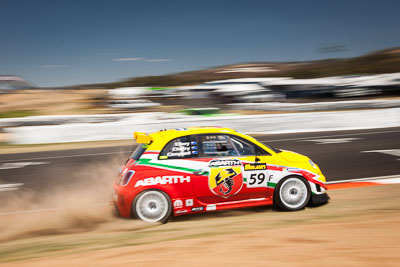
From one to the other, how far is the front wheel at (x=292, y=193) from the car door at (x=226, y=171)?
0.88 feet

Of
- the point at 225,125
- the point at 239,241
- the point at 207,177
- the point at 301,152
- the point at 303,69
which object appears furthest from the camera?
the point at 303,69

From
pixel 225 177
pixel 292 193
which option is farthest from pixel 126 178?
pixel 292 193

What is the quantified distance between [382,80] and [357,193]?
3568cm

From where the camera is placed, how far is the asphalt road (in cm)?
924

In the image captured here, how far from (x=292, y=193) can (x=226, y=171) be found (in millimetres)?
1140

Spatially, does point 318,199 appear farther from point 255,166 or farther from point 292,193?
point 255,166

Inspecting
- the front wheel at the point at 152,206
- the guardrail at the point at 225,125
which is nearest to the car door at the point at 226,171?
the front wheel at the point at 152,206

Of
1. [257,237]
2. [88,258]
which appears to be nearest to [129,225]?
[88,258]

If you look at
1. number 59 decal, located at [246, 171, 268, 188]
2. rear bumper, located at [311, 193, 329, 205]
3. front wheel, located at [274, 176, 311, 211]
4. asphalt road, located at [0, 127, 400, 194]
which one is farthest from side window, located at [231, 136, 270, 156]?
asphalt road, located at [0, 127, 400, 194]

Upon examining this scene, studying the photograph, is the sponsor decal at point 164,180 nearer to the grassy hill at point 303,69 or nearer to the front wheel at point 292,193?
the front wheel at point 292,193

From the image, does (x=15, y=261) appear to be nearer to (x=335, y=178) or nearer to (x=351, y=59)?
(x=335, y=178)

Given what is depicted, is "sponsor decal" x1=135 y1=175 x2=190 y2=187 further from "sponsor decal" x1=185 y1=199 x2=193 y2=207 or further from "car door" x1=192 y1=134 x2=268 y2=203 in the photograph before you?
"sponsor decal" x1=185 y1=199 x2=193 y2=207

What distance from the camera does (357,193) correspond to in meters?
6.90

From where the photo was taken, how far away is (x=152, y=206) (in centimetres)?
561
